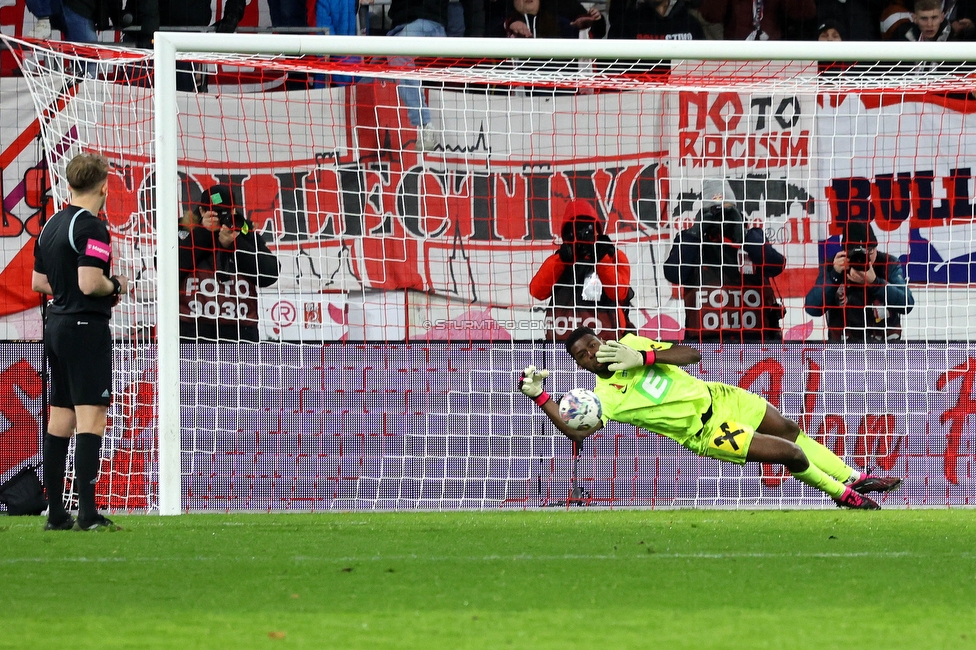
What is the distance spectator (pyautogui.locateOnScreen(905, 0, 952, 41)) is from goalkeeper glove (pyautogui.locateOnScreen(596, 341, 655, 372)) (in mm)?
6301

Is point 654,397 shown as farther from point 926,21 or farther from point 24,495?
point 926,21

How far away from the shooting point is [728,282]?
32.9 feet

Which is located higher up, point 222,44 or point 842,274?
point 222,44

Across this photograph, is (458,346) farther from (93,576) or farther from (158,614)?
(158,614)

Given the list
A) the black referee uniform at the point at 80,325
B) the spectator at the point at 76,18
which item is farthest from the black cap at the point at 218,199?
the black referee uniform at the point at 80,325

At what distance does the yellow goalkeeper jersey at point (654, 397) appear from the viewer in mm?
7793

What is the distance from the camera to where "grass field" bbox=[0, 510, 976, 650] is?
143 inches

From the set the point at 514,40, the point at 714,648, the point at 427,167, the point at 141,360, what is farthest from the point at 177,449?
the point at 714,648

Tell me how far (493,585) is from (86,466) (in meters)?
2.54

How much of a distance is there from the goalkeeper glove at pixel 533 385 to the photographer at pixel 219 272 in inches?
103

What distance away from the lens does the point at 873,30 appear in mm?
12578

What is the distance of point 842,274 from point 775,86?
5.13 feet

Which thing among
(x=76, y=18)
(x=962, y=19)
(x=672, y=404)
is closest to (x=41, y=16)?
(x=76, y=18)

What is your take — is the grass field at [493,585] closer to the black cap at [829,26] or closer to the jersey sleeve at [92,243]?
the jersey sleeve at [92,243]
